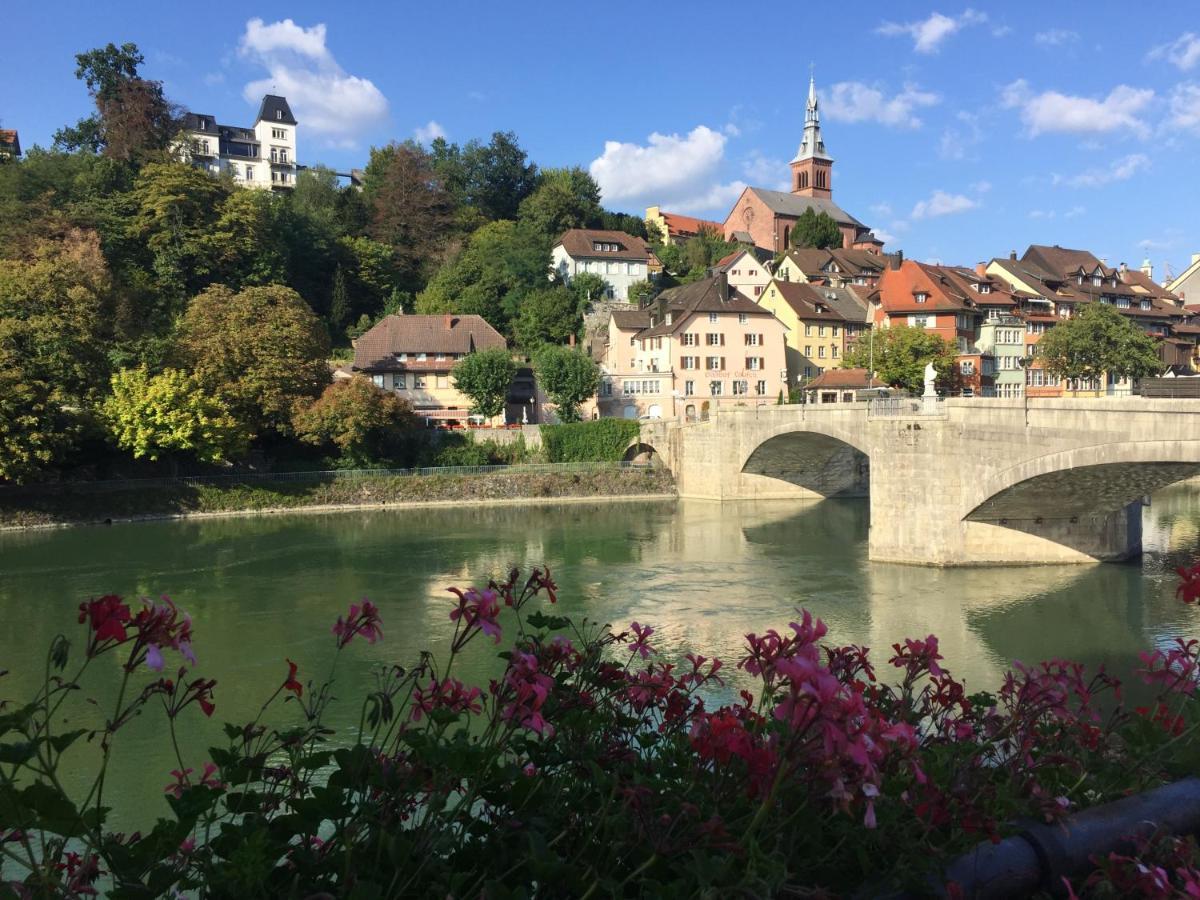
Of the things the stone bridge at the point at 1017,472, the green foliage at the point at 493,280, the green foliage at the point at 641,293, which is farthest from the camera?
the green foliage at the point at 641,293

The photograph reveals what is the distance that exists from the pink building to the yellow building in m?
3.59

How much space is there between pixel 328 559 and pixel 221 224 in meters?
32.1

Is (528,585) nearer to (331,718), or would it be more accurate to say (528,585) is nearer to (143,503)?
(331,718)

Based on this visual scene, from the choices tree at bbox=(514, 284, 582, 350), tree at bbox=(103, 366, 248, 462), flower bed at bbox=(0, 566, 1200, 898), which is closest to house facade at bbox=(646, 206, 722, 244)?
tree at bbox=(514, 284, 582, 350)

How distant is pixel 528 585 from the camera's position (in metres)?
3.64

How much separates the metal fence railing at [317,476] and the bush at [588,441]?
25.9 inches

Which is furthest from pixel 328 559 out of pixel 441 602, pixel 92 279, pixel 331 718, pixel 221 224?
pixel 221 224

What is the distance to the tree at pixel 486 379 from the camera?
47.8 meters

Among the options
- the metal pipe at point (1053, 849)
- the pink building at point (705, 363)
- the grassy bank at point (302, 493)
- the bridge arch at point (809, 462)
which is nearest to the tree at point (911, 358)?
the pink building at point (705, 363)

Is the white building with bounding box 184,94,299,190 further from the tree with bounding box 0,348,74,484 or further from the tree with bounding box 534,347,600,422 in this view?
the tree with bounding box 0,348,74,484

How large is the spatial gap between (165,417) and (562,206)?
142 ft

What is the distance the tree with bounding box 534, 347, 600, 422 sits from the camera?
49281 mm

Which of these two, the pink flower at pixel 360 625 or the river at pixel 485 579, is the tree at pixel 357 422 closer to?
the river at pixel 485 579

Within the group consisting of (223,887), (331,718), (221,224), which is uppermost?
(221,224)
